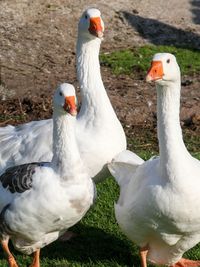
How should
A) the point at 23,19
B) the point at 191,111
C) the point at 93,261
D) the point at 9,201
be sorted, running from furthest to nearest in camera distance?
the point at 23,19
the point at 191,111
the point at 93,261
the point at 9,201

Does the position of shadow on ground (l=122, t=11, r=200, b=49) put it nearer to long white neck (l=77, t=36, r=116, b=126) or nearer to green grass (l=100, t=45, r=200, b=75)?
green grass (l=100, t=45, r=200, b=75)

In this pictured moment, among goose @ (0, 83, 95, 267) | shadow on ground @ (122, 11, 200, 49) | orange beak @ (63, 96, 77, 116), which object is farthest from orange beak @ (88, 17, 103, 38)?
shadow on ground @ (122, 11, 200, 49)

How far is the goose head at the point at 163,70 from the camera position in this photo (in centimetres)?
496

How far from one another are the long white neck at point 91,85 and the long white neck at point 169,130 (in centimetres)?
113

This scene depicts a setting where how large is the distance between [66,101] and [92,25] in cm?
127

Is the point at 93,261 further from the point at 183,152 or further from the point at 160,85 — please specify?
the point at 160,85

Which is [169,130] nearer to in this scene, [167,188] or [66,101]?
[167,188]

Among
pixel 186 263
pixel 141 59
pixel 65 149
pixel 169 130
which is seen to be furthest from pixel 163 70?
pixel 141 59

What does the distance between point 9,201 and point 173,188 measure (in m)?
1.33

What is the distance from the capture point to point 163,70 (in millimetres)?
5008

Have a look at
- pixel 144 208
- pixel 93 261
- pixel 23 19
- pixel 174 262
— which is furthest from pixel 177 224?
pixel 23 19

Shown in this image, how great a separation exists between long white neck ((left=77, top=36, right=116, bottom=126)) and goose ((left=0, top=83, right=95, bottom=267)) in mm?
840

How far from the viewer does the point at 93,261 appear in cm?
606

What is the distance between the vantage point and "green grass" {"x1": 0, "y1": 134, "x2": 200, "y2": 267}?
6.05 meters
